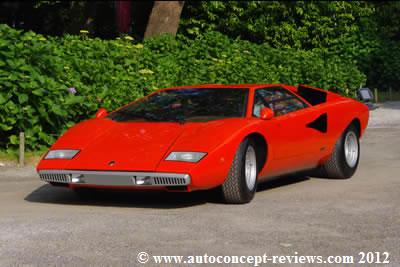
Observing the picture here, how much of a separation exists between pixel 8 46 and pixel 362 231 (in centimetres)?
722

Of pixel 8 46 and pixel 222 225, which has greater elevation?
pixel 8 46

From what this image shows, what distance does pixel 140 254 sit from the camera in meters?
6.88

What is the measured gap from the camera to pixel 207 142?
8977 mm

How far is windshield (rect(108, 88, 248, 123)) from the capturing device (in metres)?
9.87

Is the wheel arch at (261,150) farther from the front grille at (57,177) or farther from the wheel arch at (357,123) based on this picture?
the wheel arch at (357,123)

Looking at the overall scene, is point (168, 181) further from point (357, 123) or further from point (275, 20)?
point (275, 20)

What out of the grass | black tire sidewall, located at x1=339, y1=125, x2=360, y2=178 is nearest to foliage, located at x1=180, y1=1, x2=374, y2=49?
the grass

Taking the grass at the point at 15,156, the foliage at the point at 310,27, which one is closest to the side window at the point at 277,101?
the grass at the point at 15,156

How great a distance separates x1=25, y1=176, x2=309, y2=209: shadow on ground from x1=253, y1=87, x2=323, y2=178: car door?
52 cm

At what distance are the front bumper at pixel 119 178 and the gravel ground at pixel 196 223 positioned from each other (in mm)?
282

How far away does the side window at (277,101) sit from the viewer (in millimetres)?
10181

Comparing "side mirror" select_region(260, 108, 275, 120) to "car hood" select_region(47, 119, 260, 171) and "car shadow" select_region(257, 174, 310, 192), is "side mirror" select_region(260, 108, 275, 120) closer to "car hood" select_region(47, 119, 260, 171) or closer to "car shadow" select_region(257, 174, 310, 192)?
"car hood" select_region(47, 119, 260, 171)

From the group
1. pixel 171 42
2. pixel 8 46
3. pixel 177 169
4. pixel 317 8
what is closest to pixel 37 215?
pixel 177 169

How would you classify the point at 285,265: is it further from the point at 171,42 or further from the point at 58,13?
the point at 58,13
